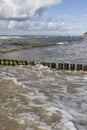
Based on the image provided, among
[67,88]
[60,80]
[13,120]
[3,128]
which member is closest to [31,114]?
[13,120]

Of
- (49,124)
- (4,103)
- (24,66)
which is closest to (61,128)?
(49,124)

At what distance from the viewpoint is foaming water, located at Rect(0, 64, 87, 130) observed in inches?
305

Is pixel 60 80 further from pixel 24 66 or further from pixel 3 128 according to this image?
pixel 3 128

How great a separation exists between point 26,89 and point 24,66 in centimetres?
877

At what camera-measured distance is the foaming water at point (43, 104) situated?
7.75m

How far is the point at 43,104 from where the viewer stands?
9.80 meters

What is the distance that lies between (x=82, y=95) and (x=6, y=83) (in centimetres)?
423

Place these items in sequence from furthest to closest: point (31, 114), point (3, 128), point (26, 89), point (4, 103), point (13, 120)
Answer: point (26, 89), point (4, 103), point (31, 114), point (13, 120), point (3, 128)

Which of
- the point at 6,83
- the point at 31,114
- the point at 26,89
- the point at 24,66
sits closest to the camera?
the point at 31,114

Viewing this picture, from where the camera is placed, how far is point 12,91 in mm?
11766

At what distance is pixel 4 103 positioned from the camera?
972cm

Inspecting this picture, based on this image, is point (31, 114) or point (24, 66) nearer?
point (31, 114)

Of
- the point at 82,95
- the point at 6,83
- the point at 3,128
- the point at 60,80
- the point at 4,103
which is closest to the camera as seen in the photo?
the point at 3,128

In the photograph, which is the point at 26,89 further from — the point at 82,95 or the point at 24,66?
the point at 24,66
